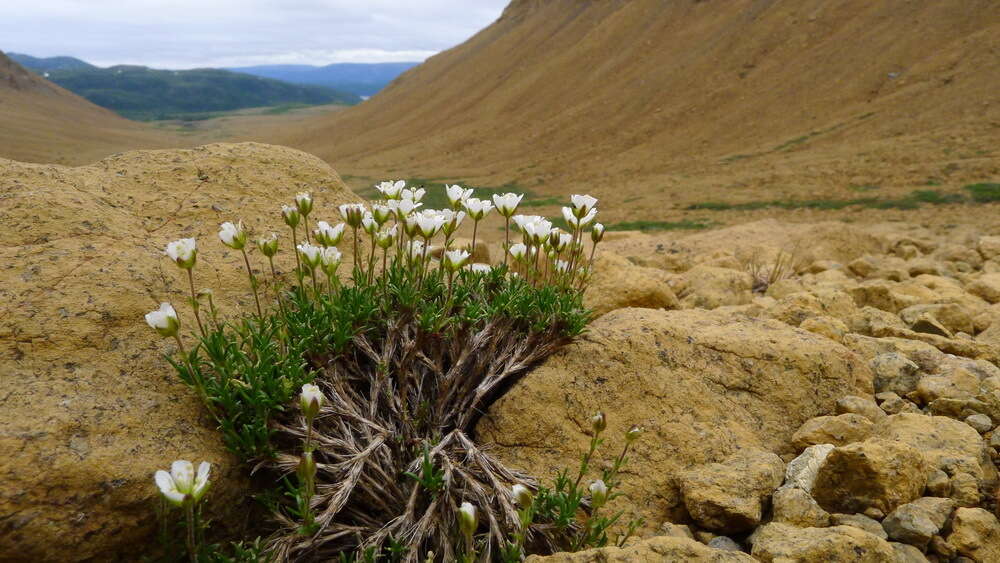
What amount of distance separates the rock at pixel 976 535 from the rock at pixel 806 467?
16.4 inches

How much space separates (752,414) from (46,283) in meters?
2.85

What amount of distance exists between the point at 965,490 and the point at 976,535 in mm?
249

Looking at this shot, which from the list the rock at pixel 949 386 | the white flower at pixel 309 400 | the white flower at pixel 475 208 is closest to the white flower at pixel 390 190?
the white flower at pixel 475 208

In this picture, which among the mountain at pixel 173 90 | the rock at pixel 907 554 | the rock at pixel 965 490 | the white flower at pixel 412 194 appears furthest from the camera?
the mountain at pixel 173 90

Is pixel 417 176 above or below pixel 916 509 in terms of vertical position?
below

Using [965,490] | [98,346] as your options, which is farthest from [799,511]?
[98,346]

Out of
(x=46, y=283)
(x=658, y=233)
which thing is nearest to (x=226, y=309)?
(x=46, y=283)

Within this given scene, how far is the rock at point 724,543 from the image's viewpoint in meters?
2.12

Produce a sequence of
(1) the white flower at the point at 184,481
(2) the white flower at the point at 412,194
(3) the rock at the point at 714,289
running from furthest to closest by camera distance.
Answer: (3) the rock at the point at 714,289 → (2) the white flower at the point at 412,194 → (1) the white flower at the point at 184,481

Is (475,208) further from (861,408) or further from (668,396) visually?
(861,408)

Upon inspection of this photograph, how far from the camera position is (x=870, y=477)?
84.3 inches

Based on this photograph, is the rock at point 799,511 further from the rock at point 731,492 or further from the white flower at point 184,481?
the white flower at point 184,481

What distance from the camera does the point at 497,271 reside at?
303 centimetres

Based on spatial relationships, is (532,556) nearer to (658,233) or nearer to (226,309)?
(226,309)
